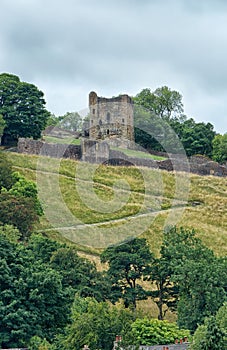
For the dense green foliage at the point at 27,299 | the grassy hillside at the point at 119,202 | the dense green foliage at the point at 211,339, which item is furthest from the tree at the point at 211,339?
the grassy hillside at the point at 119,202

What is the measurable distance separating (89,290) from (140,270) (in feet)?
20.4

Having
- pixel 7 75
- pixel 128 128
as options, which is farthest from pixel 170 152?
pixel 7 75

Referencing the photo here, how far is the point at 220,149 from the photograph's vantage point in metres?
122

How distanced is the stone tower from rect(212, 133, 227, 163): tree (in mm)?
14185

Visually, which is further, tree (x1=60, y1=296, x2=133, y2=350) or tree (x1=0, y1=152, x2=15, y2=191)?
tree (x1=0, y1=152, x2=15, y2=191)

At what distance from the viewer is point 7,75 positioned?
115 m

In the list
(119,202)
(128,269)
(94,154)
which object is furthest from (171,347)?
(94,154)

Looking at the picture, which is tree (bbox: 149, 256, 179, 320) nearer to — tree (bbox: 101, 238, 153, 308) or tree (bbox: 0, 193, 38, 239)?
tree (bbox: 101, 238, 153, 308)

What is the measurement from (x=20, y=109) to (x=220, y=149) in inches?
1345

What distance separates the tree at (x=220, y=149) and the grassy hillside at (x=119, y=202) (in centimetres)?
2110

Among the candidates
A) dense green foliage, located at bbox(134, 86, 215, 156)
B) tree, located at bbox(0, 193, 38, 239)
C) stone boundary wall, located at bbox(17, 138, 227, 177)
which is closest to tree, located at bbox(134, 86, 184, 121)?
dense green foliage, located at bbox(134, 86, 215, 156)

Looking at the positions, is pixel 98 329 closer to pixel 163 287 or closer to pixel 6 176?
pixel 163 287

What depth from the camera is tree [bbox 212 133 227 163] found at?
400 feet

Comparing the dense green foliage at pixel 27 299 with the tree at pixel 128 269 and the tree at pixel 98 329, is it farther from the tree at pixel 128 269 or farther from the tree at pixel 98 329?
the tree at pixel 128 269
